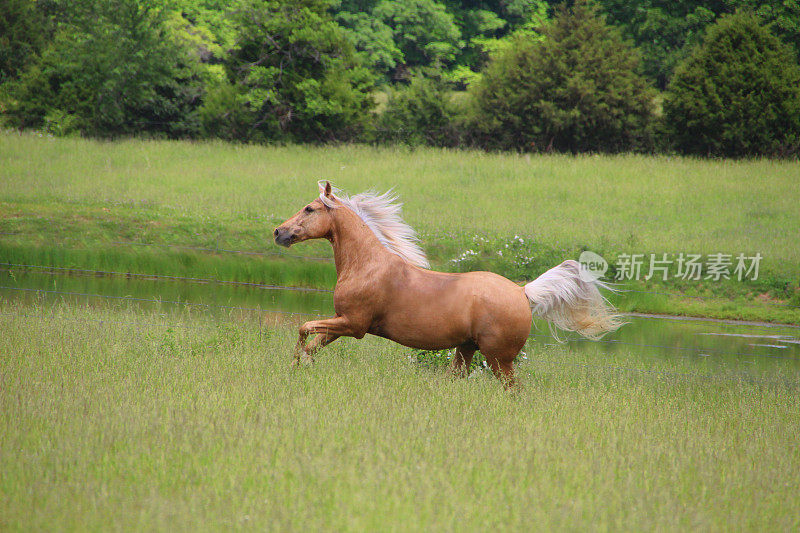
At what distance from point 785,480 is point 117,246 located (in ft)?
56.0

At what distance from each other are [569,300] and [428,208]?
1649cm

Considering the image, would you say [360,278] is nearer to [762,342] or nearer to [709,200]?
[762,342]

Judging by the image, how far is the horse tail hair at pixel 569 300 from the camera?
27.3 ft

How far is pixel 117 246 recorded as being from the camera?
65.4 feet

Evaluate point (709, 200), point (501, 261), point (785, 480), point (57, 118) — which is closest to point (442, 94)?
point (709, 200)

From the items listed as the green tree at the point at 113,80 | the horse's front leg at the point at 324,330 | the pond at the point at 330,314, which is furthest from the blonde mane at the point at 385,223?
the green tree at the point at 113,80

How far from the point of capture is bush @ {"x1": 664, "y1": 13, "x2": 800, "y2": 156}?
32.1 metres

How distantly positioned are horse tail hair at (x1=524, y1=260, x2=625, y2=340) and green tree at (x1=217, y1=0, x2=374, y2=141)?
94.1 feet

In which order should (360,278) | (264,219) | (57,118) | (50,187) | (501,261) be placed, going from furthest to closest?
(57,118), (50,187), (264,219), (501,261), (360,278)

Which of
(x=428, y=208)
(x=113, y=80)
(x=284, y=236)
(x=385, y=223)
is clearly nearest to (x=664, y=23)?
(x=428, y=208)

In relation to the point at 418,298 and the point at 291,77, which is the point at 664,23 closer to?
the point at 291,77

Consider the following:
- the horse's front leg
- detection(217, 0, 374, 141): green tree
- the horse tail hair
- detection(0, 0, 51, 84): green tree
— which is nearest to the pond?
the horse tail hair

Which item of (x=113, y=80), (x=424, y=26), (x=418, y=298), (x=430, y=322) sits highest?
(x=424, y=26)

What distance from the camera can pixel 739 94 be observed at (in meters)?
32.3
